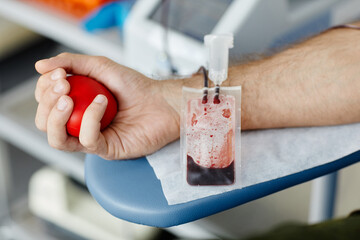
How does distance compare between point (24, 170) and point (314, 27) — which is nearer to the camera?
point (314, 27)

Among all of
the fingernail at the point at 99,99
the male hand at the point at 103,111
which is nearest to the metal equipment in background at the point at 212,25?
the male hand at the point at 103,111

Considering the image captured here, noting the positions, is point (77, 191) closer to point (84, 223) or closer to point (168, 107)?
point (84, 223)

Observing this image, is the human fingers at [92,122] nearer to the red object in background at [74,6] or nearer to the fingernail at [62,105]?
the fingernail at [62,105]

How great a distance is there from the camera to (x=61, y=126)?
2.22 feet

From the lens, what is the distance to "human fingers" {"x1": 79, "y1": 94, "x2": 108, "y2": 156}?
2.16 ft

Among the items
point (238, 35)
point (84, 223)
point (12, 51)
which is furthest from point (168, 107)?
point (12, 51)

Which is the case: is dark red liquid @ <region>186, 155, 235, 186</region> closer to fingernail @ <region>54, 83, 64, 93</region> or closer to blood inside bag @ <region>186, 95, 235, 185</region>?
blood inside bag @ <region>186, 95, 235, 185</region>

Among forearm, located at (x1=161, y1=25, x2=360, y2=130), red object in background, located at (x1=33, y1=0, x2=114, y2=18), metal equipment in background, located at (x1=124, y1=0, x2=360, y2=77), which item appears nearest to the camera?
forearm, located at (x1=161, y1=25, x2=360, y2=130)

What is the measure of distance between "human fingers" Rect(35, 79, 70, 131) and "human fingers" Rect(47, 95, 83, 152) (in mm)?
18

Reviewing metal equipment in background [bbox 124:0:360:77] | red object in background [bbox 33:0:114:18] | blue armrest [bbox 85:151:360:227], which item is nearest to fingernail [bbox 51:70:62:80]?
blue armrest [bbox 85:151:360:227]

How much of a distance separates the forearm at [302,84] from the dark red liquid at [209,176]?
0.46ft

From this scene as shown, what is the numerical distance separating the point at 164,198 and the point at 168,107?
0.63 feet

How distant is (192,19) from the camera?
1.10 metres

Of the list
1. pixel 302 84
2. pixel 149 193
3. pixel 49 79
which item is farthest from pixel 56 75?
pixel 302 84
